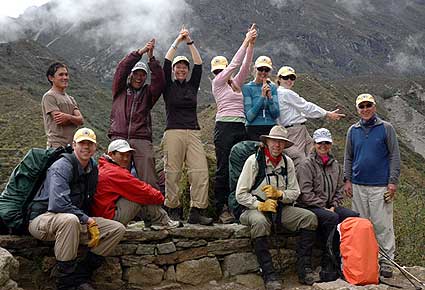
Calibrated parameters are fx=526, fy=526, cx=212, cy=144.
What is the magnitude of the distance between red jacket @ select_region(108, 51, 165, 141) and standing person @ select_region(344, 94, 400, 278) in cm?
275

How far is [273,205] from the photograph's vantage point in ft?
21.4

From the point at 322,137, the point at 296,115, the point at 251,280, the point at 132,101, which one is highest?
the point at 132,101

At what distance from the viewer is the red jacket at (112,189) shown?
20.4 ft

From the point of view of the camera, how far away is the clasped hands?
257 inches

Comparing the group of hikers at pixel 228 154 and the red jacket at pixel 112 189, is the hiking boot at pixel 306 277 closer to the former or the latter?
the group of hikers at pixel 228 154

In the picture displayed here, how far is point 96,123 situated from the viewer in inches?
2100

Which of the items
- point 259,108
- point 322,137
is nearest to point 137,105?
point 259,108

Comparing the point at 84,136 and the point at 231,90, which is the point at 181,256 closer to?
the point at 84,136

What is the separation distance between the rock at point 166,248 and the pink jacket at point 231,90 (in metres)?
1.88

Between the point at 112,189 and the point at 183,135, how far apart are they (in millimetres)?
1265

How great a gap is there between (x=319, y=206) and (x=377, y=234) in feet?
3.16

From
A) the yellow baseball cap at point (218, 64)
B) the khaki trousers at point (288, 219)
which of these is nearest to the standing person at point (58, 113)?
the yellow baseball cap at point (218, 64)

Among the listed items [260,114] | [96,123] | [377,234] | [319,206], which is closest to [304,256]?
[319,206]

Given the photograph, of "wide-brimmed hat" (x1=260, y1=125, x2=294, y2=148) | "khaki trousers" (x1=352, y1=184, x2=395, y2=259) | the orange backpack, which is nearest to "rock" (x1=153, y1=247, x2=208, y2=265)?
"wide-brimmed hat" (x1=260, y1=125, x2=294, y2=148)
